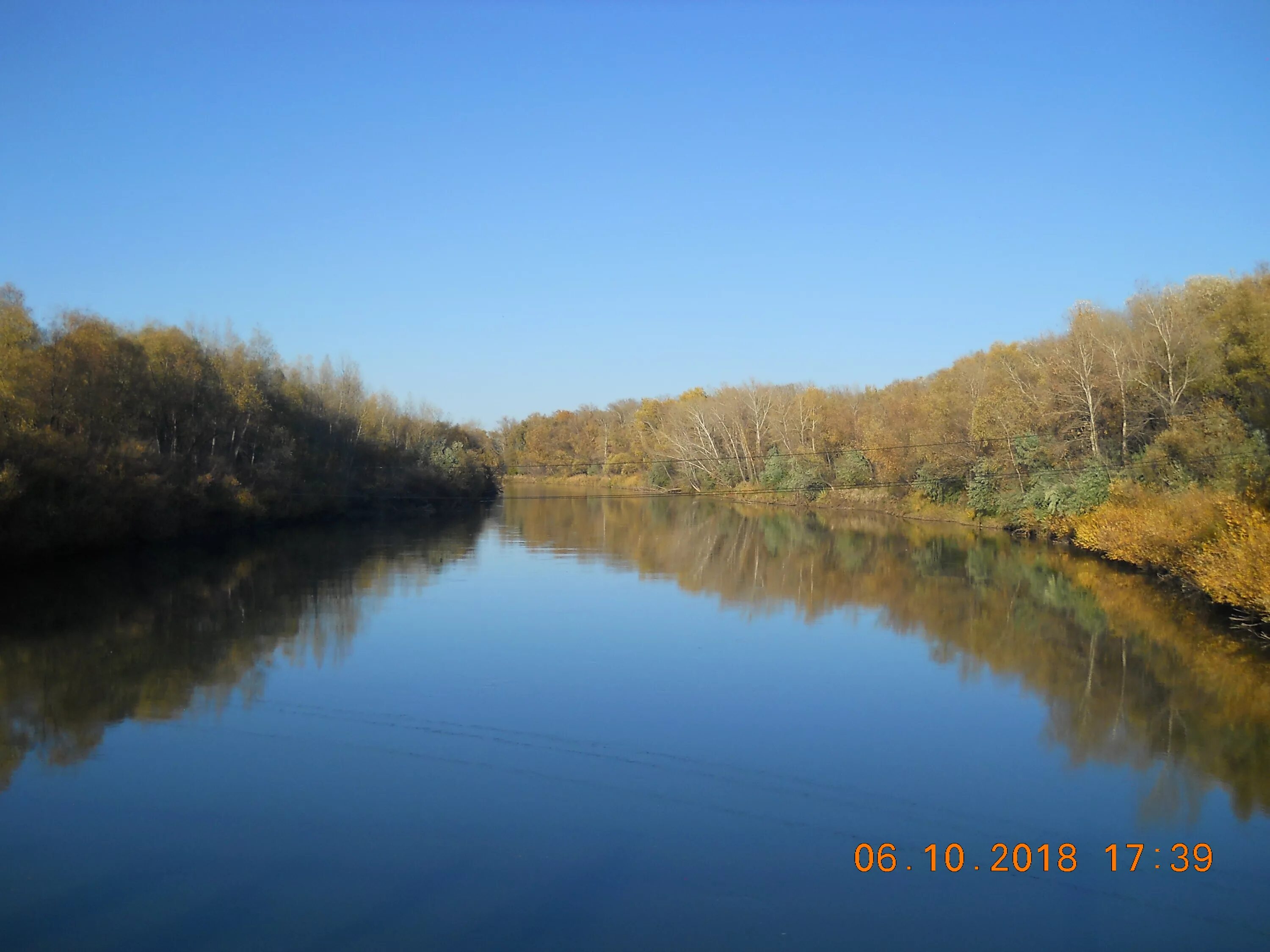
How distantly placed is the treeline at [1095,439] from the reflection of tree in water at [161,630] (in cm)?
1657

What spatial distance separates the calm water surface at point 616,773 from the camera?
6.37 meters

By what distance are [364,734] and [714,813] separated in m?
4.56

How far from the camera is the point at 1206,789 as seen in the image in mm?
9062

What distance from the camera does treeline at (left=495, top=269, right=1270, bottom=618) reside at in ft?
64.4

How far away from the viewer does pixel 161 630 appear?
16688 mm

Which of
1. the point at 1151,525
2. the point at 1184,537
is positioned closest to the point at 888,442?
the point at 1151,525

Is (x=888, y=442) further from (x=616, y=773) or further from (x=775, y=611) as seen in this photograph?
(x=616, y=773)

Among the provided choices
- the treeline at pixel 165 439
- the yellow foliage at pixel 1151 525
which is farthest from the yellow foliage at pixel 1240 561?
the treeline at pixel 165 439

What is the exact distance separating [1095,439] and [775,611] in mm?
17561

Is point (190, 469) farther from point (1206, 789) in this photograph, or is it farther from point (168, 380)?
point (1206, 789)

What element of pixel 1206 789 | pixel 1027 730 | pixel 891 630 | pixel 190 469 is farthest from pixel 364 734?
pixel 190 469

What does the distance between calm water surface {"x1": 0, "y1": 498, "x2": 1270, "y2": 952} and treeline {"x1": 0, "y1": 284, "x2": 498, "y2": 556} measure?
5.03m
